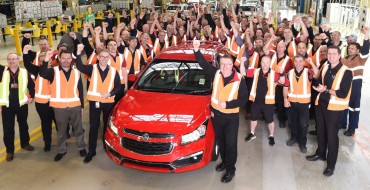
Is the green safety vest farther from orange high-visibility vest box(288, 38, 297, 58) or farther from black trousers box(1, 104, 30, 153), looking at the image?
Answer: orange high-visibility vest box(288, 38, 297, 58)

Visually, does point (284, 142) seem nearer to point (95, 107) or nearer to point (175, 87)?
point (175, 87)

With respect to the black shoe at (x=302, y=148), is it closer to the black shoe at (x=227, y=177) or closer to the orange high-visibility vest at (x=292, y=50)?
the black shoe at (x=227, y=177)

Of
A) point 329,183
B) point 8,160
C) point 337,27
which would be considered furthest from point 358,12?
point 8,160

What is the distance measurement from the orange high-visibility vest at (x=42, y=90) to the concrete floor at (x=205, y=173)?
98 cm

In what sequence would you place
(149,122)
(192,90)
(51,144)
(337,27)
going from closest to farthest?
(149,122)
(192,90)
(51,144)
(337,27)

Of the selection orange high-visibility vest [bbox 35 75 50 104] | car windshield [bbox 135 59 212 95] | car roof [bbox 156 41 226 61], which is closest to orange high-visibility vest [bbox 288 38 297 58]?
car roof [bbox 156 41 226 61]

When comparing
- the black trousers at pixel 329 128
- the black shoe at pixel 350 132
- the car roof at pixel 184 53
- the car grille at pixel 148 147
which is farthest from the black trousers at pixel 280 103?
the car grille at pixel 148 147

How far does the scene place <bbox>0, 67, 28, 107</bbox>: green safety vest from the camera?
16.9 feet

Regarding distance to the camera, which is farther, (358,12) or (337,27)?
(337,27)

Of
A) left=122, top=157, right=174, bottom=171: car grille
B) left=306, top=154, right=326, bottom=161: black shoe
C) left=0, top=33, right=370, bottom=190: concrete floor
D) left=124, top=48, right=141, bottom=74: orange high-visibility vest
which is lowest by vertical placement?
left=0, top=33, right=370, bottom=190: concrete floor

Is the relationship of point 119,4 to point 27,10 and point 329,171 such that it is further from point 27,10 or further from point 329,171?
point 329,171

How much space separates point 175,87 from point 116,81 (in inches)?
36.7

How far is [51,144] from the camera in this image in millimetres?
6086

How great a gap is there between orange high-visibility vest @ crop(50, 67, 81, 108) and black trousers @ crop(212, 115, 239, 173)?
2133 millimetres
